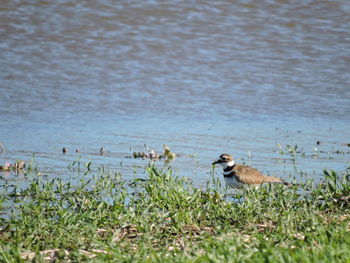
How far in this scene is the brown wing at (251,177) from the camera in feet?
27.4

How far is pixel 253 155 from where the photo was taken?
392 inches

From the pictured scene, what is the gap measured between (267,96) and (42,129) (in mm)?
3519

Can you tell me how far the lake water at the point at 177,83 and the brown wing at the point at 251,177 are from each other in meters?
0.43

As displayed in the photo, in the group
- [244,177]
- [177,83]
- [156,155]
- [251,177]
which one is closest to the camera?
[244,177]

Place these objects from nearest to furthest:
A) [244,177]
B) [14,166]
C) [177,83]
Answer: [244,177] → [14,166] → [177,83]

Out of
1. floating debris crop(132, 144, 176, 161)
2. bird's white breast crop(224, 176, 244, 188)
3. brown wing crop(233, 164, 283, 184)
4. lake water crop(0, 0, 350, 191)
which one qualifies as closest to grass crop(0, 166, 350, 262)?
bird's white breast crop(224, 176, 244, 188)

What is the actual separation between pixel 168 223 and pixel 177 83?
654cm

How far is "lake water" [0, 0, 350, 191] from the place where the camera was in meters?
10.1

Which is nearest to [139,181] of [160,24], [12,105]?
[12,105]

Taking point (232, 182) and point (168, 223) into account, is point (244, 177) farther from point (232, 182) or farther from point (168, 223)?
point (168, 223)

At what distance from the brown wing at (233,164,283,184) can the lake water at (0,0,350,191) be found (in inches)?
16.9

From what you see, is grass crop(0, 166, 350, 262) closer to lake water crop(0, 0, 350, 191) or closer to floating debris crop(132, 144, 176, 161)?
lake water crop(0, 0, 350, 191)

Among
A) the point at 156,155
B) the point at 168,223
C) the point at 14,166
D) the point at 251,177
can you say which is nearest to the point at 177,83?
the point at 156,155

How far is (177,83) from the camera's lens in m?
13.1
